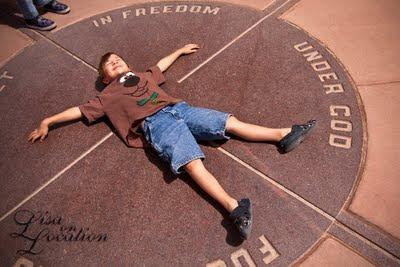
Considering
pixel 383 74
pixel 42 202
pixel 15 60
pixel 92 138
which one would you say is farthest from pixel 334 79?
pixel 15 60

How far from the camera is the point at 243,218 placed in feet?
7.51

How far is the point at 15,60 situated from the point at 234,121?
8.91ft

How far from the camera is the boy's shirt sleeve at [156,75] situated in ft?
10.9

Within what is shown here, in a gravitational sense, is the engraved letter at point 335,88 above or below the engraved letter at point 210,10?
below

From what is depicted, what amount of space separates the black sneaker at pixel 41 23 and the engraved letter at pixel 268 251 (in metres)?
3.59

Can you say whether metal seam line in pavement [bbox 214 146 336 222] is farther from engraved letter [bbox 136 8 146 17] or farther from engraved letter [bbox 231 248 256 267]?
engraved letter [bbox 136 8 146 17]

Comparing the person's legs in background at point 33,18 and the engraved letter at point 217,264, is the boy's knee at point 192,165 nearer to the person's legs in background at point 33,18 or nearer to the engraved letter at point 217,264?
the engraved letter at point 217,264

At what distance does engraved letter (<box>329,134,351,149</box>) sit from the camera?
275 cm

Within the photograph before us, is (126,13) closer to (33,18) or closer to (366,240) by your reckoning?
(33,18)

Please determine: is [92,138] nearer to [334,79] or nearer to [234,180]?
[234,180]

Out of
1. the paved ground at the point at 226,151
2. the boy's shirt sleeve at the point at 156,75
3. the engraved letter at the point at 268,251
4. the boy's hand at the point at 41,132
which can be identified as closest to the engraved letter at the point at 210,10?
the paved ground at the point at 226,151

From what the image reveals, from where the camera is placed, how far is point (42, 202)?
2738 millimetres

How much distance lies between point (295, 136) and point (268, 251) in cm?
88

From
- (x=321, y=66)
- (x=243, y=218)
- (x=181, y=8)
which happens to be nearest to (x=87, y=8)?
(x=181, y=8)
